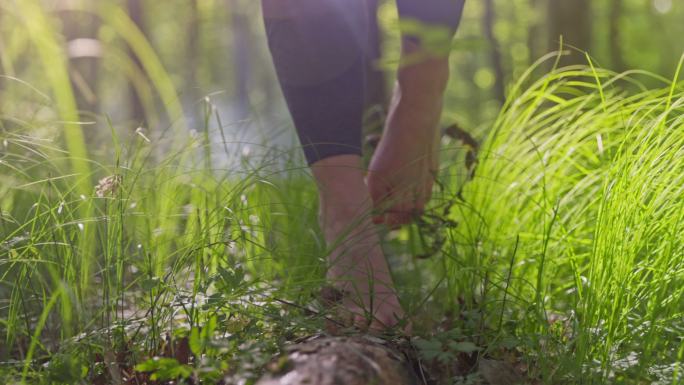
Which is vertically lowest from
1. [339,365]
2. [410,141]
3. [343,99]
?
[339,365]

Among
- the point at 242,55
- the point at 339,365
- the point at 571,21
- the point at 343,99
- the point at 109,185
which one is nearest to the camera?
the point at 339,365

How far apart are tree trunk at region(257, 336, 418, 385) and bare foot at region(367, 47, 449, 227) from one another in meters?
0.53

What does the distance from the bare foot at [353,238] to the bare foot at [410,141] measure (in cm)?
14

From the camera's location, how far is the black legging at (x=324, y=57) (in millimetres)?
1398

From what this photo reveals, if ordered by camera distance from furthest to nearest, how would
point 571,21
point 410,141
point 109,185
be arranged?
point 571,21 < point 410,141 < point 109,185

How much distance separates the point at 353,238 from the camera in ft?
4.37

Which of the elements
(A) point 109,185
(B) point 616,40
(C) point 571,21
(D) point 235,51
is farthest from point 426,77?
(D) point 235,51

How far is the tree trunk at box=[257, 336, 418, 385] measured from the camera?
0.86m

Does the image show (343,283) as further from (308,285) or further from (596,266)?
(596,266)

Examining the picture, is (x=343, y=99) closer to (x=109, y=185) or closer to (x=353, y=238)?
(x=353, y=238)

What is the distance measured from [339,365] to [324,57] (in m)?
0.71

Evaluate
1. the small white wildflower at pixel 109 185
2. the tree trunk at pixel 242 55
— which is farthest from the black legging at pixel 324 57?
the tree trunk at pixel 242 55

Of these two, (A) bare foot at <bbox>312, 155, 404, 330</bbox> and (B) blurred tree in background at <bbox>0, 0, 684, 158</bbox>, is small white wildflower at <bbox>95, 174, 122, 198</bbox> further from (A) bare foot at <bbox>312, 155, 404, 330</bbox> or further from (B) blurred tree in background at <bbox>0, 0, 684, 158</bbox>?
(A) bare foot at <bbox>312, 155, 404, 330</bbox>

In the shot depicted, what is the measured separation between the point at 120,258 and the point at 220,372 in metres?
0.24
